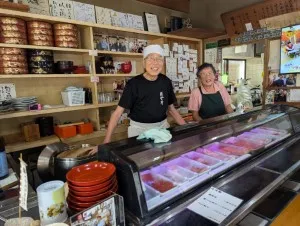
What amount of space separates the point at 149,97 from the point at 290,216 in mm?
1433

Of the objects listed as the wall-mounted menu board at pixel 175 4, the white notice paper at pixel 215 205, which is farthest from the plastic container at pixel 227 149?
the wall-mounted menu board at pixel 175 4

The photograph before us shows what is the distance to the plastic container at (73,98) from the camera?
2.83 m

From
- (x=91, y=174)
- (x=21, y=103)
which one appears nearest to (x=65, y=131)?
(x=21, y=103)

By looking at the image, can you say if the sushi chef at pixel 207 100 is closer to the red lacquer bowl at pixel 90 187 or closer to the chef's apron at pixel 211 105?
the chef's apron at pixel 211 105

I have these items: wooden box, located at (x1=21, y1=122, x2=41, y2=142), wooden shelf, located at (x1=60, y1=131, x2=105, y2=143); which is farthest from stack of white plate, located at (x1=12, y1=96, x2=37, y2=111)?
wooden shelf, located at (x1=60, y1=131, x2=105, y2=143)

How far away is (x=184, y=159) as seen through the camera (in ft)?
→ 4.96

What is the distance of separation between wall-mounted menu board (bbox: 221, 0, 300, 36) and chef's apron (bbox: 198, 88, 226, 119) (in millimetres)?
1767

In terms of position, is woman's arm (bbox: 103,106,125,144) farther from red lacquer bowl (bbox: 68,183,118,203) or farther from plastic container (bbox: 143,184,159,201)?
red lacquer bowl (bbox: 68,183,118,203)

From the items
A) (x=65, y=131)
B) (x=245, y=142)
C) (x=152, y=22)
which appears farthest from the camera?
(x=152, y=22)

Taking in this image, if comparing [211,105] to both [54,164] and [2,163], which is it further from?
[2,163]

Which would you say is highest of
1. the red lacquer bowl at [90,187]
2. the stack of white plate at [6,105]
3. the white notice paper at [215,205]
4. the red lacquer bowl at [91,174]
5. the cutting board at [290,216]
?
the stack of white plate at [6,105]

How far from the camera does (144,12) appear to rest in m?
3.73

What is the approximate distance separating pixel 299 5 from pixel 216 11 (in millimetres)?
1409

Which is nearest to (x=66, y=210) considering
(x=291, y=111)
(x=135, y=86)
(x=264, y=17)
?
(x=135, y=86)
